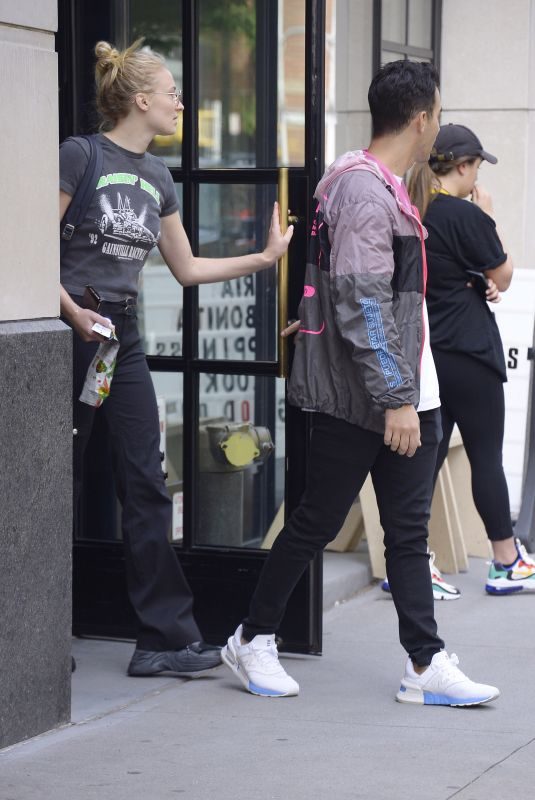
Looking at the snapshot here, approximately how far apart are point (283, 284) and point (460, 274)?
3.86ft

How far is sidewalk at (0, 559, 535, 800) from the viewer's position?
3.81 metres

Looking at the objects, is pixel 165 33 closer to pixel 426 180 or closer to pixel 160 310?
pixel 160 310

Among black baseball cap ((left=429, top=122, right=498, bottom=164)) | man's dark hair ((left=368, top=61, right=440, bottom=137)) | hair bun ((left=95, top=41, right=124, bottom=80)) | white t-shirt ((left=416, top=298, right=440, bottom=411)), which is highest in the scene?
hair bun ((left=95, top=41, right=124, bottom=80))

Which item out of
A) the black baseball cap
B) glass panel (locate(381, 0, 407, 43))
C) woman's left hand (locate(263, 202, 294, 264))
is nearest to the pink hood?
woman's left hand (locate(263, 202, 294, 264))

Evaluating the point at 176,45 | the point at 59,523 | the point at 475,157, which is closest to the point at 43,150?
the point at 59,523

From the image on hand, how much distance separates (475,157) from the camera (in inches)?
234

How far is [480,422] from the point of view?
20.0 ft

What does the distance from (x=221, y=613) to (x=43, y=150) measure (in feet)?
6.16

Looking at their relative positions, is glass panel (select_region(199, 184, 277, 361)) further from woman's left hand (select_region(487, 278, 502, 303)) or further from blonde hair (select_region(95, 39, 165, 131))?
woman's left hand (select_region(487, 278, 502, 303))

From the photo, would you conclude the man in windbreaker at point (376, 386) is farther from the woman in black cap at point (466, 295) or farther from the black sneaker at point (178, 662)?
the woman in black cap at point (466, 295)

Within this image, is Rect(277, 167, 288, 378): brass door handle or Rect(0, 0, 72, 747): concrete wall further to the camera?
Rect(277, 167, 288, 378): brass door handle

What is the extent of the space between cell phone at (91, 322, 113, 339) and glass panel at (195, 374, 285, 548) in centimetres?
83

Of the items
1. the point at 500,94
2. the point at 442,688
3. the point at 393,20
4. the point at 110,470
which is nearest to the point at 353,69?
the point at 393,20

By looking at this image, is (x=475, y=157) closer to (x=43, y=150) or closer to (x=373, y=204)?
(x=373, y=204)
